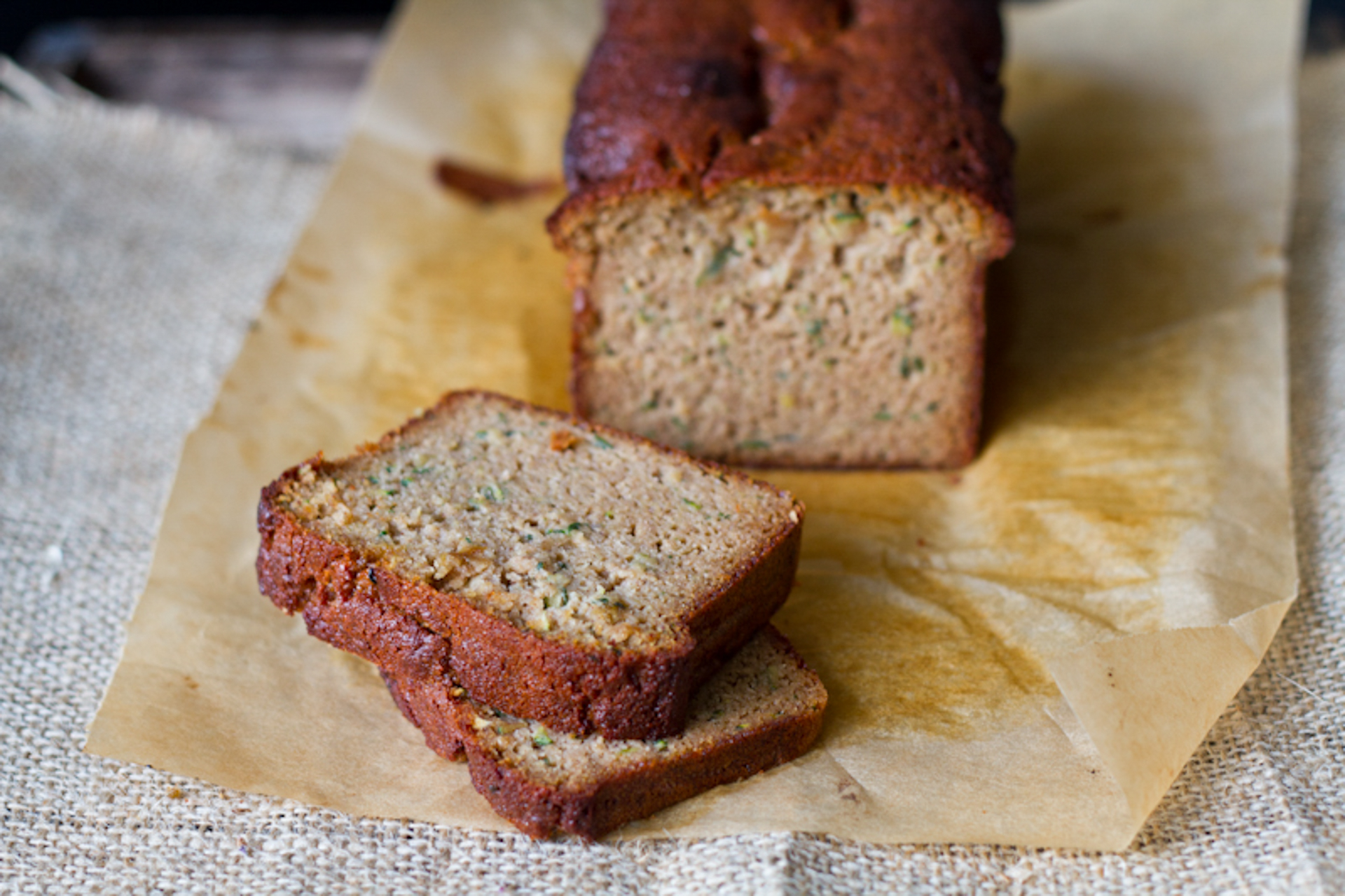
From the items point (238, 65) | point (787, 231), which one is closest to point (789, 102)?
point (787, 231)

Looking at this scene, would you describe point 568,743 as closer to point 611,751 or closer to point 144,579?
point 611,751

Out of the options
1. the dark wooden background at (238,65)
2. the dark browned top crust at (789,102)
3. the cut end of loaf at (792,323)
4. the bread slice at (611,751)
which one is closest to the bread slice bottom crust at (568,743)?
the bread slice at (611,751)

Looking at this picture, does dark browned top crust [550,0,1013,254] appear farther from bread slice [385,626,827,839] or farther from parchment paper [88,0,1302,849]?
bread slice [385,626,827,839]

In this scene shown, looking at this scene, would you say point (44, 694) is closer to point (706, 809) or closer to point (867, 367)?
point (706, 809)

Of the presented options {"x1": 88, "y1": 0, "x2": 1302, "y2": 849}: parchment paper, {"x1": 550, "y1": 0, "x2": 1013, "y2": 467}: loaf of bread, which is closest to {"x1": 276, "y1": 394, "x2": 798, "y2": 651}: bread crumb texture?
{"x1": 88, "y1": 0, "x2": 1302, "y2": 849}: parchment paper

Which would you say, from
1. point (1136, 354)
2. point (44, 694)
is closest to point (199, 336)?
point (44, 694)

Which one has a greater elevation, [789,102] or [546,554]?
[789,102]

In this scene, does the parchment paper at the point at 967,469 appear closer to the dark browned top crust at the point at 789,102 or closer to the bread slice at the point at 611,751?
the bread slice at the point at 611,751
